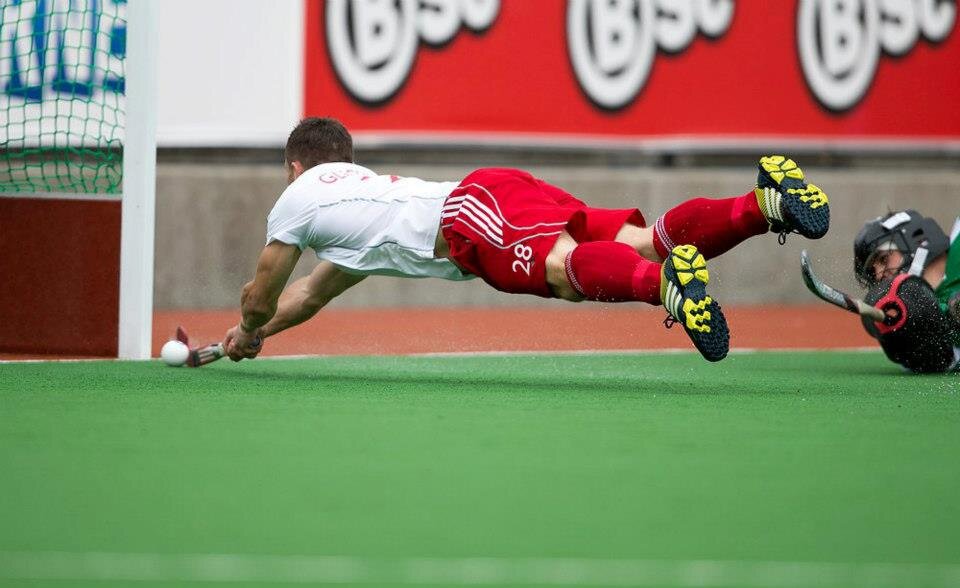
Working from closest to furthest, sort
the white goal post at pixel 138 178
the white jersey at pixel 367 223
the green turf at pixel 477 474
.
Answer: the green turf at pixel 477 474, the white jersey at pixel 367 223, the white goal post at pixel 138 178

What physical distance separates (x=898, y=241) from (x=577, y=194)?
453 cm

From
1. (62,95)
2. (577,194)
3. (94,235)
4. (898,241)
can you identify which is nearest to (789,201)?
(898,241)

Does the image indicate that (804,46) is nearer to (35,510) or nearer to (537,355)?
(537,355)

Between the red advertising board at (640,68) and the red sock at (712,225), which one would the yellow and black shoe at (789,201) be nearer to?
the red sock at (712,225)

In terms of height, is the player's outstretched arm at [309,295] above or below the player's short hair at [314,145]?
below

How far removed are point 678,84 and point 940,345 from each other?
5290 mm

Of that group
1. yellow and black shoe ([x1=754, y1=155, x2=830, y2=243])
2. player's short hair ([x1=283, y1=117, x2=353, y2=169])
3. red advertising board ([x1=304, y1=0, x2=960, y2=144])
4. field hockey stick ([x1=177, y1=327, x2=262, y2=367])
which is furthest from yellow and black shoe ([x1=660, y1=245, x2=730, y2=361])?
red advertising board ([x1=304, y1=0, x2=960, y2=144])

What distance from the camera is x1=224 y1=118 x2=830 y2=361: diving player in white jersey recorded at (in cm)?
561

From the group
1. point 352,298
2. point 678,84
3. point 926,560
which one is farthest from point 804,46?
point 926,560

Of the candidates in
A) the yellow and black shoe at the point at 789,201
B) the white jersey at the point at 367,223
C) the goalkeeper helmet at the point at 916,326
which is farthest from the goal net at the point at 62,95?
the goalkeeper helmet at the point at 916,326

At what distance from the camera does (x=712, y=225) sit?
594 cm

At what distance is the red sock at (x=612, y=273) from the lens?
548 cm

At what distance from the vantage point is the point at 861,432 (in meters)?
4.73

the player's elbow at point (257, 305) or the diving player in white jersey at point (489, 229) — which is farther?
the player's elbow at point (257, 305)
